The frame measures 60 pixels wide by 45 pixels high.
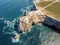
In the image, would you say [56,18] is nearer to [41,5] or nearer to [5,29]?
[41,5]

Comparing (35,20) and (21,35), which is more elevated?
(35,20)

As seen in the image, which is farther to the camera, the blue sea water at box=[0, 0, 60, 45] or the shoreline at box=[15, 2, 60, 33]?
the shoreline at box=[15, 2, 60, 33]

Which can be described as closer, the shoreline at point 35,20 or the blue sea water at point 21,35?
the blue sea water at point 21,35

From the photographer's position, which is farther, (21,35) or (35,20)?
(35,20)

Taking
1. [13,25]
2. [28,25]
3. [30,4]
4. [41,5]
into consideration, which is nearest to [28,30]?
[28,25]

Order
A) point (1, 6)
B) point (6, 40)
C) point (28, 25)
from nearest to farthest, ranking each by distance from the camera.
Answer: point (6, 40) → point (28, 25) → point (1, 6)

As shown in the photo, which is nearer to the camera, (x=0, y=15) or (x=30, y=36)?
(x=30, y=36)

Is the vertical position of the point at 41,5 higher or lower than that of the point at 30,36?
higher

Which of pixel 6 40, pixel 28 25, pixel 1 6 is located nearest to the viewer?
pixel 6 40
